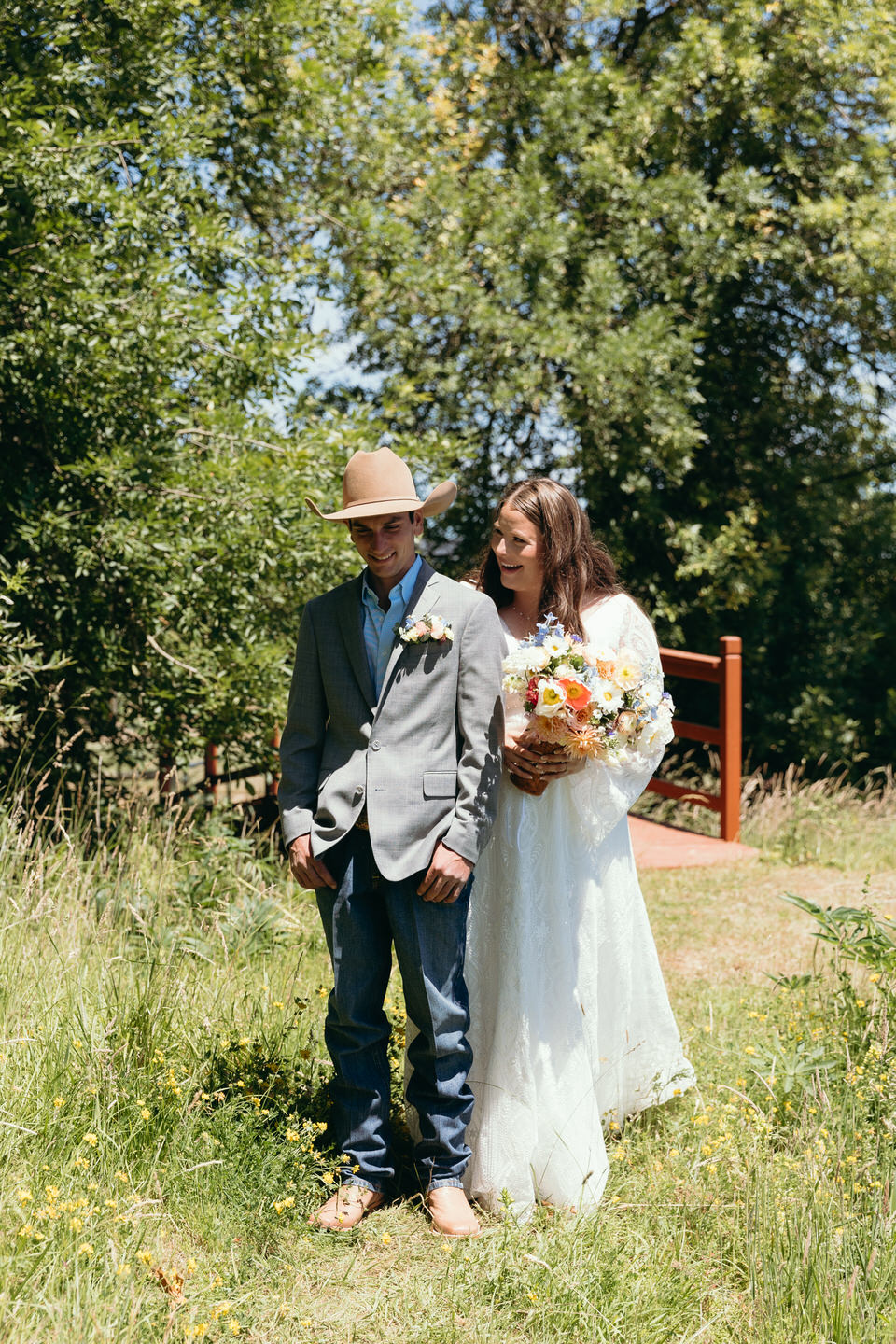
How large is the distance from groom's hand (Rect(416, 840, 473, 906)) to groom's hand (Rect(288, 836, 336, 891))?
0.27 m

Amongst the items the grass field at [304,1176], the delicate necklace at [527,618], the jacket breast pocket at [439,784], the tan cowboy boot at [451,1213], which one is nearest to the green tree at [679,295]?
the delicate necklace at [527,618]

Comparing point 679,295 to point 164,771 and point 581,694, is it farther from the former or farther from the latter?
point 581,694

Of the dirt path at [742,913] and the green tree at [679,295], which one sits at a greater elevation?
the green tree at [679,295]

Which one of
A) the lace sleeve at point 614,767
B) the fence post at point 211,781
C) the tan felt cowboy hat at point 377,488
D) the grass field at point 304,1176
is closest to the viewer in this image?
the grass field at point 304,1176

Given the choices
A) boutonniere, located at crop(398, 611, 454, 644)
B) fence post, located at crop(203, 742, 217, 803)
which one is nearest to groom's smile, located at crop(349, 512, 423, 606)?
boutonniere, located at crop(398, 611, 454, 644)

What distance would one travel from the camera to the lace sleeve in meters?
3.42

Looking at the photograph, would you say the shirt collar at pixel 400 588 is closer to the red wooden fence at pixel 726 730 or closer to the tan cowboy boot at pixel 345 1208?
the tan cowboy boot at pixel 345 1208

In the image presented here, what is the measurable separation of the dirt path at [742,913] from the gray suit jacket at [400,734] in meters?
2.31

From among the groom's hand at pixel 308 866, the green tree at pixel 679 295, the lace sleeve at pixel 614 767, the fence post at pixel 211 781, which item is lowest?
the fence post at pixel 211 781

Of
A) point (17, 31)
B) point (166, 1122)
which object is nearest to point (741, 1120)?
point (166, 1122)

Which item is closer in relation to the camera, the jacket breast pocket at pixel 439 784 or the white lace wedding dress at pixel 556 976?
the jacket breast pocket at pixel 439 784

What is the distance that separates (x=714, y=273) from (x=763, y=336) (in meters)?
1.21

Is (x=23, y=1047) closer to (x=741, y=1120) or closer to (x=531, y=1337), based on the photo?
(x=531, y=1337)

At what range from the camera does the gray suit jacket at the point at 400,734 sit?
3094 millimetres
